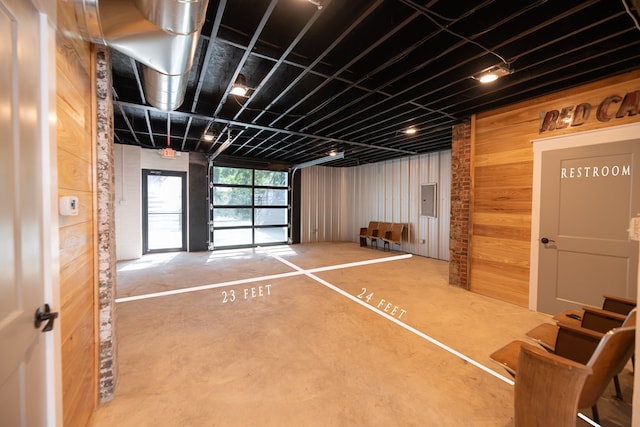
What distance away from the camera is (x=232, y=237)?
816 centimetres

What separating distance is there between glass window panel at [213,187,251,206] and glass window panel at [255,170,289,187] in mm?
525

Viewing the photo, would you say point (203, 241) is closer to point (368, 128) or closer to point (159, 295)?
point (159, 295)

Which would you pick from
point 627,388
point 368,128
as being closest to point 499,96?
point 368,128

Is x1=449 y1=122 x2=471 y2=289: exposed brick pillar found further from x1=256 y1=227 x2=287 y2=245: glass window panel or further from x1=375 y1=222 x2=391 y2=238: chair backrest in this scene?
x1=256 y1=227 x2=287 y2=245: glass window panel

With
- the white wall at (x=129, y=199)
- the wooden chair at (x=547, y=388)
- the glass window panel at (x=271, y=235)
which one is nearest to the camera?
the wooden chair at (x=547, y=388)

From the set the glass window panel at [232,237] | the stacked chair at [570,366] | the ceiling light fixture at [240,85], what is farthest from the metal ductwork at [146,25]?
the glass window panel at [232,237]

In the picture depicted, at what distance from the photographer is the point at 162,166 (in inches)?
276

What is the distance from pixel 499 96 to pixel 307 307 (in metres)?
3.77

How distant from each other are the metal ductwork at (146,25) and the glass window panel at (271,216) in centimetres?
676

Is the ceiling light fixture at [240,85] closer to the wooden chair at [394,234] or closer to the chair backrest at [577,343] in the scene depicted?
the chair backrest at [577,343]

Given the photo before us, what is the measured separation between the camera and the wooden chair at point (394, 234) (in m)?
7.58

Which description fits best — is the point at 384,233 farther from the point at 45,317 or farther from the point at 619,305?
the point at 45,317

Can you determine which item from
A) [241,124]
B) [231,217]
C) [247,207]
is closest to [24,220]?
[241,124]

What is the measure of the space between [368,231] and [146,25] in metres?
7.63
